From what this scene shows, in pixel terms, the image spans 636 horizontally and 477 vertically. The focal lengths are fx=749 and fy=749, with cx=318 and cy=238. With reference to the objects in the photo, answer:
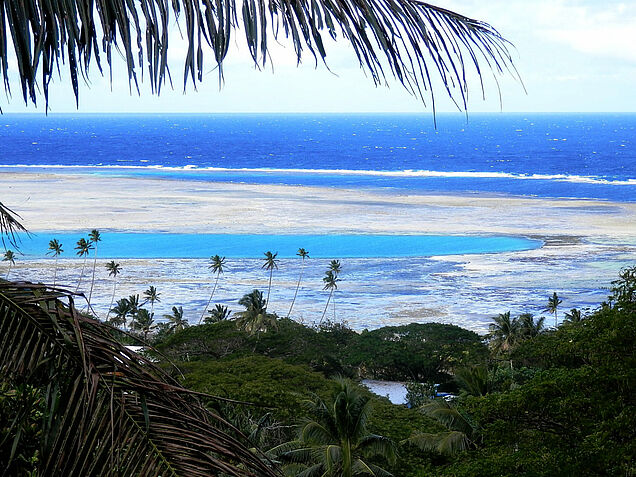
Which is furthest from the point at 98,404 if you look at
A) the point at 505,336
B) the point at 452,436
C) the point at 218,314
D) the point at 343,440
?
the point at 218,314

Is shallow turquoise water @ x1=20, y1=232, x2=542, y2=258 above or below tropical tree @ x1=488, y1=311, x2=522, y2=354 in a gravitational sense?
above

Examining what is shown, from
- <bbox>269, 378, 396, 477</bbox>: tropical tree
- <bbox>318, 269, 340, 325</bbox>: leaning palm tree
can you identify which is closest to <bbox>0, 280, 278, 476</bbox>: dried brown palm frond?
<bbox>269, 378, 396, 477</bbox>: tropical tree

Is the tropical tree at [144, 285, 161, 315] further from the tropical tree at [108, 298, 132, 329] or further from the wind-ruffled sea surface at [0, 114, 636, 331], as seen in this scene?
the tropical tree at [108, 298, 132, 329]

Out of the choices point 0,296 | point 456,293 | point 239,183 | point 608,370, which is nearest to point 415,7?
point 0,296

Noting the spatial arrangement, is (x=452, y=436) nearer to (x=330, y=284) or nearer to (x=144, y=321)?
(x=144, y=321)

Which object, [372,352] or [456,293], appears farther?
[456,293]

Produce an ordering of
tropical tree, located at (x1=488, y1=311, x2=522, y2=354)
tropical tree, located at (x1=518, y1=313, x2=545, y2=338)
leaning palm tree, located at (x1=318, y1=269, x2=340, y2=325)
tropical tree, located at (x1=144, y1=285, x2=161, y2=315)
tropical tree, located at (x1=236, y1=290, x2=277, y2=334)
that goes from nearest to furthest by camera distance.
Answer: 1. tropical tree, located at (x1=488, y1=311, x2=522, y2=354)
2. tropical tree, located at (x1=518, y1=313, x2=545, y2=338)
3. tropical tree, located at (x1=236, y1=290, x2=277, y2=334)
4. tropical tree, located at (x1=144, y1=285, x2=161, y2=315)
5. leaning palm tree, located at (x1=318, y1=269, x2=340, y2=325)

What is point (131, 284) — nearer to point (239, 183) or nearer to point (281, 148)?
point (239, 183)

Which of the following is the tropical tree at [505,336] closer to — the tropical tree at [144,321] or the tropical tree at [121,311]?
the tropical tree at [144,321]

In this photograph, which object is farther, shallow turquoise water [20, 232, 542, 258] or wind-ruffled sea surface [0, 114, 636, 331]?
shallow turquoise water [20, 232, 542, 258]
